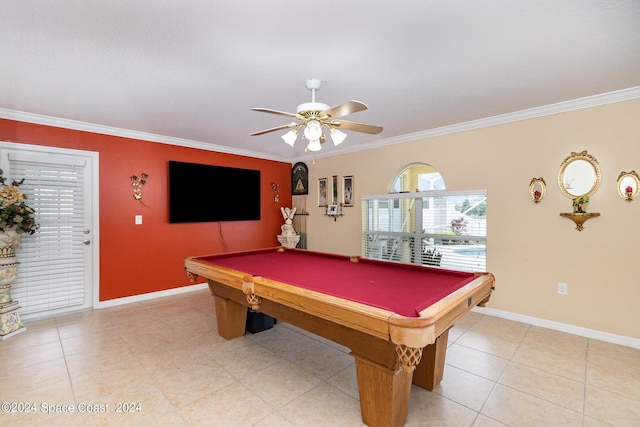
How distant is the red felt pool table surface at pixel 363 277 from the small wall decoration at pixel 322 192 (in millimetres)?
2339

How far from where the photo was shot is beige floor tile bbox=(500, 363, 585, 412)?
1.94m

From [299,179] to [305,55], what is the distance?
3775 millimetres

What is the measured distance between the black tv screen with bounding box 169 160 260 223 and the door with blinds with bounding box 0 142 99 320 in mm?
987

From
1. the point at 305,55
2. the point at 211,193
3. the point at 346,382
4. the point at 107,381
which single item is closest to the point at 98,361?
the point at 107,381

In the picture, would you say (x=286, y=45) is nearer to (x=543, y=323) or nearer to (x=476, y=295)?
(x=476, y=295)

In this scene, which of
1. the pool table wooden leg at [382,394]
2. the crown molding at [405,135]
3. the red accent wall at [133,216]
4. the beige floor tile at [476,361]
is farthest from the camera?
the red accent wall at [133,216]

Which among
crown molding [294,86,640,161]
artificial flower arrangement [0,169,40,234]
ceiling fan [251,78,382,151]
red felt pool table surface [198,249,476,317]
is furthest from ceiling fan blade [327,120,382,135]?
artificial flower arrangement [0,169,40,234]

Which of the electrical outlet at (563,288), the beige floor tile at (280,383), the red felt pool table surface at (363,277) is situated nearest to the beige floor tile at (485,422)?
the red felt pool table surface at (363,277)

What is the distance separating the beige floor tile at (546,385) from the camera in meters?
1.94

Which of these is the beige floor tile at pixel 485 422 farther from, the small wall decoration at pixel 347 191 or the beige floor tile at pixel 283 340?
the small wall decoration at pixel 347 191

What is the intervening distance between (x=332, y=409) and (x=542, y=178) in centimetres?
316

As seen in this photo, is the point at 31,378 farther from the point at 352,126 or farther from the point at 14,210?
the point at 352,126

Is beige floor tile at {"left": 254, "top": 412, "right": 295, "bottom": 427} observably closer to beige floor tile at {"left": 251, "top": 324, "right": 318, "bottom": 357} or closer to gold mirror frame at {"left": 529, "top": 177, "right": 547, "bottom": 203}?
beige floor tile at {"left": 251, "top": 324, "right": 318, "bottom": 357}

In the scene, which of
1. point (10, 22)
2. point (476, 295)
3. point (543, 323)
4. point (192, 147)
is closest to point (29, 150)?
point (192, 147)
